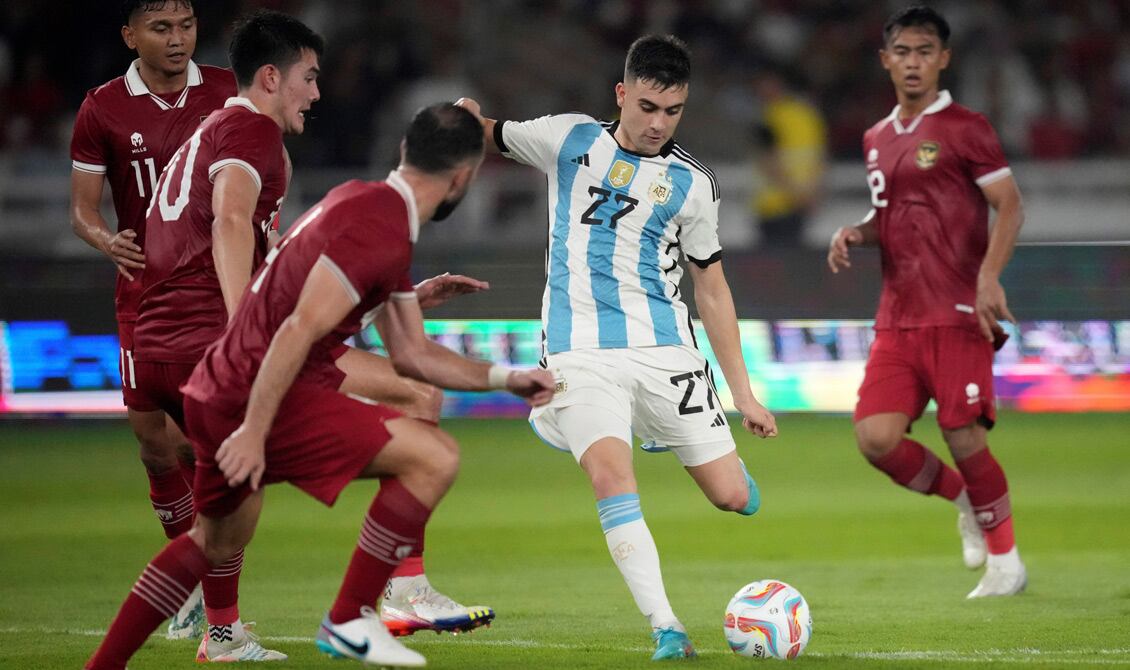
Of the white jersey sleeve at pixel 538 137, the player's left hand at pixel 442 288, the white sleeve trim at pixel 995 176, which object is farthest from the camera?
the white sleeve trim at pixel 995 176

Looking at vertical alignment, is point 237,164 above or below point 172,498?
above

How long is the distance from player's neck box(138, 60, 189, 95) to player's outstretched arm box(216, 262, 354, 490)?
7.46 ft

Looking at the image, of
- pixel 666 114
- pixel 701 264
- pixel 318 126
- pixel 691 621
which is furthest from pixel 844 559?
pixel 318 126

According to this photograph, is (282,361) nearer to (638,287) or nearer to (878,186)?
(638,287)

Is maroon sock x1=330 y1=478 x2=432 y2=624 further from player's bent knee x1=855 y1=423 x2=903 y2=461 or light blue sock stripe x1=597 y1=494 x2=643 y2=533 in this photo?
player's bent knee x1=855 y1=423 x2=903 y2=461

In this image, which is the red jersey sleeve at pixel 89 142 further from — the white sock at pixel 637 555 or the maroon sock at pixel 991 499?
the maroon sock at pixel 991 499

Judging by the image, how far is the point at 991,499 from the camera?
7184 mm

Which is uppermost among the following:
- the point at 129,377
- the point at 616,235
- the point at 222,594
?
the point at 616,235

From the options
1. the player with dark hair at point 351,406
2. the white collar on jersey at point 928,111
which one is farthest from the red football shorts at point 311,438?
the white collar on jersey at point 928,111

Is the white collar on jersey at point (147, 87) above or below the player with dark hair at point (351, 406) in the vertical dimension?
above

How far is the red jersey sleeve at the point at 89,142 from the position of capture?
6.35m

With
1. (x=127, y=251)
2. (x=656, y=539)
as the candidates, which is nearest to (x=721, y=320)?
(x=127, y=251)

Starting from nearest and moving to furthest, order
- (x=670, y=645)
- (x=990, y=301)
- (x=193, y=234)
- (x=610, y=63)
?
(x=670, y=645)
(x=193, y=234)
(x=990, y=301)
(x=610, y=63)

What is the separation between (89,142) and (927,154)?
147 inches
